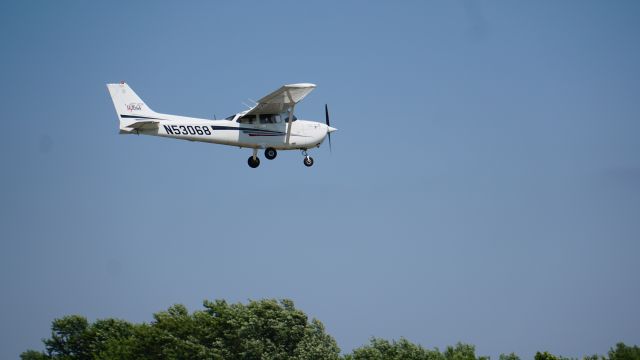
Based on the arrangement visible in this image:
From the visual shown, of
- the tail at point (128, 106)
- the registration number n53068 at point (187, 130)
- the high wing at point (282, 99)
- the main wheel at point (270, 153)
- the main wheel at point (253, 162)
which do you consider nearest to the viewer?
the registration number n53068 at point (187, 130)

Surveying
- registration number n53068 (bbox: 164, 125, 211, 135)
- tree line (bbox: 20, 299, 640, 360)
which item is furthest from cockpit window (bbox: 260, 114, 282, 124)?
tree line (bbox: 20, 299, 640, 360)

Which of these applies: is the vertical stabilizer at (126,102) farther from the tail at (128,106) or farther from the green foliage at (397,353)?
the green foliage at (397,353)

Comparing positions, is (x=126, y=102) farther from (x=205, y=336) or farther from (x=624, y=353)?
(x=624, y=353)

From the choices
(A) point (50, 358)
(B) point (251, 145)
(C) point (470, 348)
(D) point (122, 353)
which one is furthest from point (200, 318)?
(B) point (251, 145)

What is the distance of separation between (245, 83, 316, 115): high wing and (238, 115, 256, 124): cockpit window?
24cm

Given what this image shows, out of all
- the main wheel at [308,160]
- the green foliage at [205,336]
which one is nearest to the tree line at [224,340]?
the green foliage at [205,336]

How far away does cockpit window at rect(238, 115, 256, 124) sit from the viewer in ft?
192

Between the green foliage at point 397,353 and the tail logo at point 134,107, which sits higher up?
the tail logo at point 134,107

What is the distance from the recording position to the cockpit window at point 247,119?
5866cm

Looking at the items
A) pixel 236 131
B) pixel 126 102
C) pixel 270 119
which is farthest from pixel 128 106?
pixel 270 119

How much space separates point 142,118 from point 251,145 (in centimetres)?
505

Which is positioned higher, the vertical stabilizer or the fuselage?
the vertical stabilizer

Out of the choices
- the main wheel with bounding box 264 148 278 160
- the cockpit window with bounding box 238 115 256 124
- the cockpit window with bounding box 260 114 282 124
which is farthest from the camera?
the main wheel with bounding box 264 148 278 160

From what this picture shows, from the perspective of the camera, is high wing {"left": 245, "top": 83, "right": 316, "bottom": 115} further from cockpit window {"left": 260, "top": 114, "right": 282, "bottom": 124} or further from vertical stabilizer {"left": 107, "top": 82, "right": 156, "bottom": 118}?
vertical stabilizer {"left": 107, "top": 82, "right": 156, "bottom": 118}
